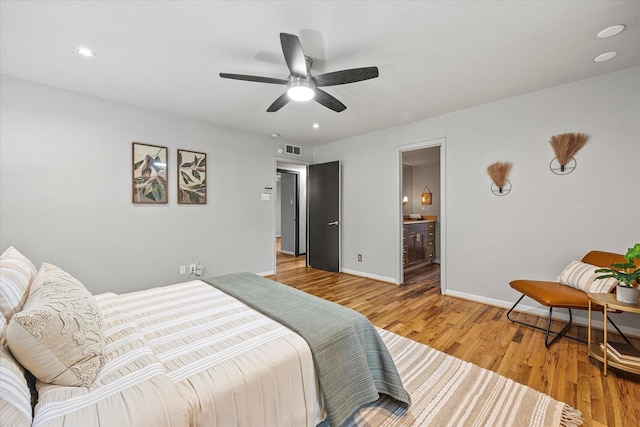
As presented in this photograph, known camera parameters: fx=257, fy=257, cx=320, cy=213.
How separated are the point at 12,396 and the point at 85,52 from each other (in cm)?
254

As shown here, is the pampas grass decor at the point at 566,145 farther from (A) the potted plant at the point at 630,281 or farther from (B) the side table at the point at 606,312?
(B) the side table at the point at 606,312

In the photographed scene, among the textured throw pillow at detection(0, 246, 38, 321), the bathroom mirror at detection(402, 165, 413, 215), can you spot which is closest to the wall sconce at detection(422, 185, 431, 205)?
the bathroom mirror at detection(402, 165, 413, 215)

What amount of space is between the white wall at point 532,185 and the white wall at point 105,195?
2.68 meters

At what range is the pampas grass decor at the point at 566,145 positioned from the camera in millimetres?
2635

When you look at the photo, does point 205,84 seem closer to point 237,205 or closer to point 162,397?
point 237,205

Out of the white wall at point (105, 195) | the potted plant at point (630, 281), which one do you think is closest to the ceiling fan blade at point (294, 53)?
the white wall at point (105, 195)

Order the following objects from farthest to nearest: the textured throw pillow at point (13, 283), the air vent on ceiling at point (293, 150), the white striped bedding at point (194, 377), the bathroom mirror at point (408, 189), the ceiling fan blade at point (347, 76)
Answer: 1. the bathroom mirror at point (408, 189)
2. the air vent on ceiling at point (293, 150)
3. the ceiling fan blade at point (347, 76)
4. the textured throw pillow at point (13, 283)
5. the white striped bedding at point (194, 377)

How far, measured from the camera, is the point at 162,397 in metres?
0.95

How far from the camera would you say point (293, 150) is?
200 inches

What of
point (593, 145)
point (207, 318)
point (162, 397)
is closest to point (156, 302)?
point (207, 318)

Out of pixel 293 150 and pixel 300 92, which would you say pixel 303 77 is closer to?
pixel 300 92

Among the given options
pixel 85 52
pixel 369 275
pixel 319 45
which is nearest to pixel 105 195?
pixel 85 52

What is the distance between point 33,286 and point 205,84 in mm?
2206

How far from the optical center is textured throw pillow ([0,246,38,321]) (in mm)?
1148
